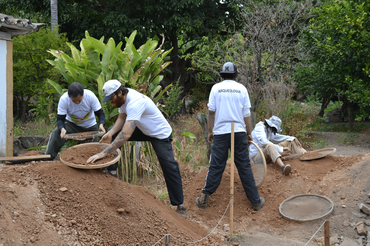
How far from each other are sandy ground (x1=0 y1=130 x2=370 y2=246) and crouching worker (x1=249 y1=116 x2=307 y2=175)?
0.38 meters

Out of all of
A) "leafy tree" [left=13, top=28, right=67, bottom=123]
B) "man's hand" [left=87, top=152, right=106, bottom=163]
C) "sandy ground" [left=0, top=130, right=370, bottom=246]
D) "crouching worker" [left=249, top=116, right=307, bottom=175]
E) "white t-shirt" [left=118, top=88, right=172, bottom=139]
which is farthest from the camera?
"leafy tree" [left=13, top=28, right=67, bottom=123]

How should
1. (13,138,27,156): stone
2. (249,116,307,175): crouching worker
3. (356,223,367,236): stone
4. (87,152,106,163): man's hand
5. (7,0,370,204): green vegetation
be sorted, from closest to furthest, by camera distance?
1. (87,152,106,163): man's hand
2. (356,223,367,236): stone
3. (249,116,307,175): crouching worker
4. (7,0,370,204): green vegetation
5. (13,138,27,156): stone

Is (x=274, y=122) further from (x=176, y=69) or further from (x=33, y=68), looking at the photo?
(x=176, y=69)

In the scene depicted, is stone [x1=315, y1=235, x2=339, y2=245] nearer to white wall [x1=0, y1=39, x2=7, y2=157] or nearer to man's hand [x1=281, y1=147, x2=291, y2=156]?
man's hand [x1=281, y1=147, x2=291, y2=156]

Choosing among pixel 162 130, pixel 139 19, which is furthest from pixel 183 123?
pixel 162 130

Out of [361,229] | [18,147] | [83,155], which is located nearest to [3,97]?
[18,147]

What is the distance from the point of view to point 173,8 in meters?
12.7

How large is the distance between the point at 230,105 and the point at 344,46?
6.51 meters

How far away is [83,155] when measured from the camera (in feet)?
12.8

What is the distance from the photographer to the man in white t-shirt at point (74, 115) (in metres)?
5.02

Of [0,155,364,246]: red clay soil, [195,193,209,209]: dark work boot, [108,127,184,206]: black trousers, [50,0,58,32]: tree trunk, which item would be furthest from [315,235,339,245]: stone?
[50,0,58,32]: tree trunk

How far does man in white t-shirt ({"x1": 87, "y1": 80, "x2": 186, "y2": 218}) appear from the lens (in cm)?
375

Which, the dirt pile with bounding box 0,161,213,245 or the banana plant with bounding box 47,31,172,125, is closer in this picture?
the dirt pile with bounding box 0,161,213,245

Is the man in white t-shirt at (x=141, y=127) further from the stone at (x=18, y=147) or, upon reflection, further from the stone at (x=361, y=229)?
the stone at (x=18, y=147)
